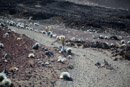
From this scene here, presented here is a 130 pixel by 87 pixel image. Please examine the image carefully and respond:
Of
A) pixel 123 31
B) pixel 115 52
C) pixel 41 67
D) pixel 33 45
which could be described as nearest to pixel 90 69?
pixel 41 67

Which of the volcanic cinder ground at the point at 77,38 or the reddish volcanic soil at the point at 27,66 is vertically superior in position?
the reddish volcanic soil at the point at 27,66

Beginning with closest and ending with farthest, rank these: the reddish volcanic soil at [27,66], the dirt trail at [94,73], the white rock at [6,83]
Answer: the white rock at [6,83] → the reddish volcanic soil at [27,66] → the dirt trail at [94,73]

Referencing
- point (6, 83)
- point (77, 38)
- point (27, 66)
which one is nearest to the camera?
point (6, 83)

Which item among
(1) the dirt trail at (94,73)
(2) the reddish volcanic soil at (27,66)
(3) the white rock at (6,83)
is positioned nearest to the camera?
(3) the white rock at (6,83)

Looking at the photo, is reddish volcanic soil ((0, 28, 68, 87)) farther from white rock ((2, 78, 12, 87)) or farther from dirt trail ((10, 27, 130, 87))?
Answer: dirt trail ((10, 27, 130, 87))

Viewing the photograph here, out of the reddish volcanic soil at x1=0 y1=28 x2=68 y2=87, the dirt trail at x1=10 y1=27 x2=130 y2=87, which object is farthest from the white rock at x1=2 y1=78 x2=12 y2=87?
the dirt trail at x1=10 y1=27 x2=130 y2=87

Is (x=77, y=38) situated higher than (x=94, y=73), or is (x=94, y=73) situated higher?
(x=94, y=73)

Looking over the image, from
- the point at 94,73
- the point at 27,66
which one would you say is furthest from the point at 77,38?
the point at 27,66

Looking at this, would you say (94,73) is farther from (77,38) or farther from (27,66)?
(77,38)

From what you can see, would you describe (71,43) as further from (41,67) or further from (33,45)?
(41,67)

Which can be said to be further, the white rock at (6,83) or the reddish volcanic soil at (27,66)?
the reddish volcanic soil at (27,66)

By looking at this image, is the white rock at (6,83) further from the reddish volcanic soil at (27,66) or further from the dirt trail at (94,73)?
the dirt trail at (94,73)

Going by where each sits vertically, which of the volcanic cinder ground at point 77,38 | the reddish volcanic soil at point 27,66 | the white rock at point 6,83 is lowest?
Answer: the volcanic cinder ground at point 77,38

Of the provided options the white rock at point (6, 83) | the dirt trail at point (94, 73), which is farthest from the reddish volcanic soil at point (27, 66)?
the dirt trail at point (94, 73)
